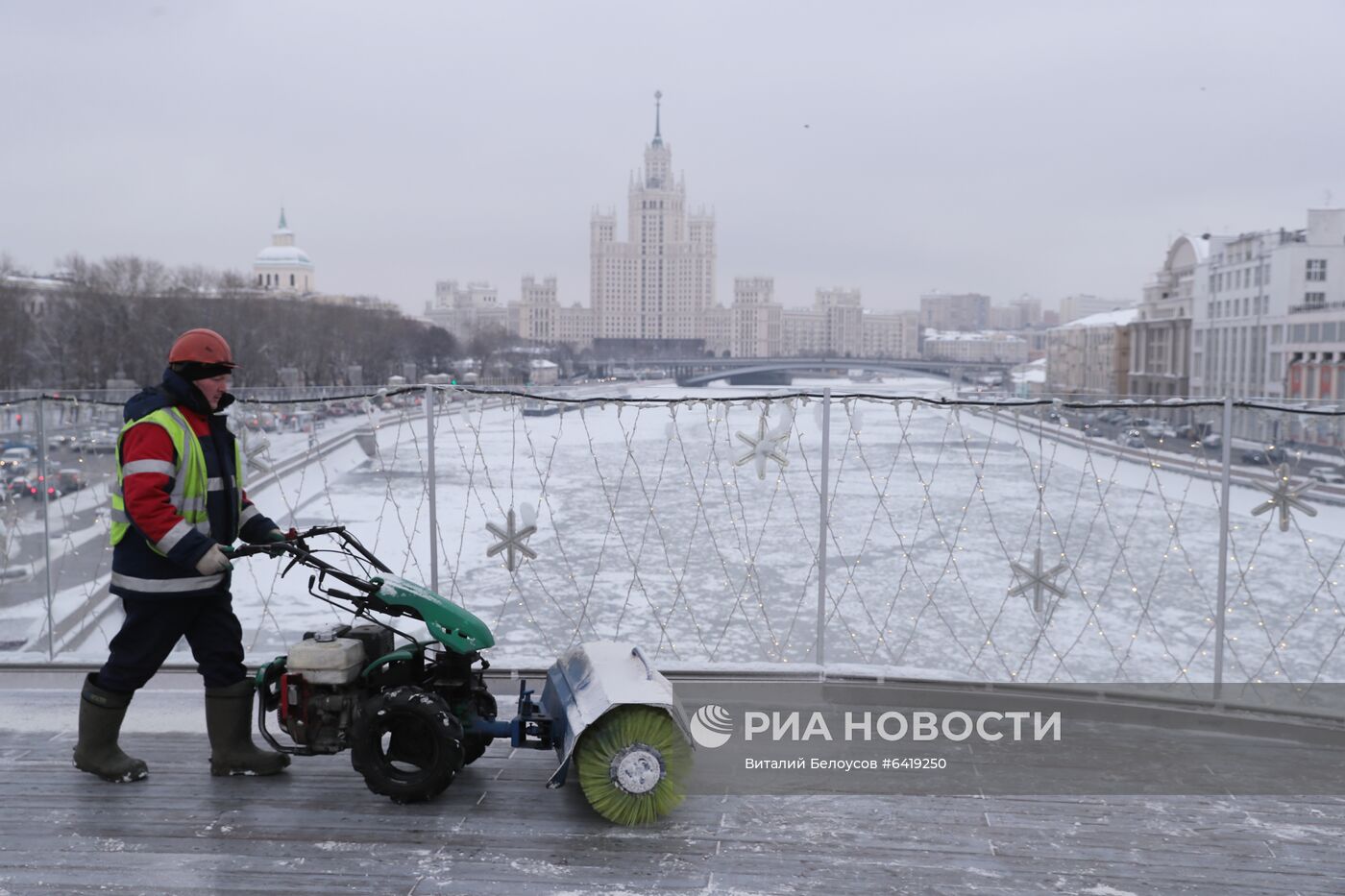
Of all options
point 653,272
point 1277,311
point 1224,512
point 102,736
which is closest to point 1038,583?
point 1224,512

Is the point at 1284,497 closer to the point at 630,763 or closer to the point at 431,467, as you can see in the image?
the point at 630,763

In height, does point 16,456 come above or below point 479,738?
above

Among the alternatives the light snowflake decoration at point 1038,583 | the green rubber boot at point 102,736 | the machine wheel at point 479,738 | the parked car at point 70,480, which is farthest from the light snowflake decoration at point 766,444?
the parked car at point 70,480

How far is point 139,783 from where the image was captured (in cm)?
346

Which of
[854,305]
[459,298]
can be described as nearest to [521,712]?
[854,305]

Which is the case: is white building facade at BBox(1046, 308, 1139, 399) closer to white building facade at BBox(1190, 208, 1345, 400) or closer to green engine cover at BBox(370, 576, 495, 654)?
white building facade at BBox(1190, 208, 1345, 400)

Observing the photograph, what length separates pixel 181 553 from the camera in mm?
3168

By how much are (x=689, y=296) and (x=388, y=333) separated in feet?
330

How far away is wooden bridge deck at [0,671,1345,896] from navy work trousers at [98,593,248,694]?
1.10 feet

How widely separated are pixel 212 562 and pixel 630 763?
1.27 meters

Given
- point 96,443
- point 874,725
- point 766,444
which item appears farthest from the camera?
point 96,443

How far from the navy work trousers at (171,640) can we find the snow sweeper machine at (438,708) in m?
0.13

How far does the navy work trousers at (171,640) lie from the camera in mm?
3341

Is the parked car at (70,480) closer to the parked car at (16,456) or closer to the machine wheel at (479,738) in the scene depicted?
the parked car at (16,456)
